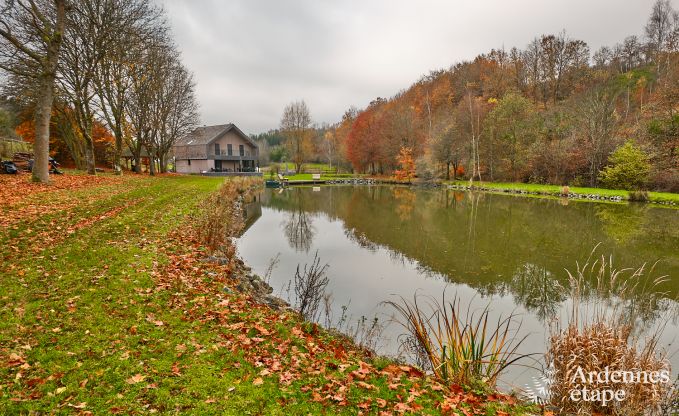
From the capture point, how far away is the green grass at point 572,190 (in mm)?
26298

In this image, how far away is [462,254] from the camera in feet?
42.1

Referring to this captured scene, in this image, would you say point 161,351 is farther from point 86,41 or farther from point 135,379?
point 86,41

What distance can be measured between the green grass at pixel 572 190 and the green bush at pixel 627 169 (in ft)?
4.22

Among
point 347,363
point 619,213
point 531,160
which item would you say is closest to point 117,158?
point 347,363

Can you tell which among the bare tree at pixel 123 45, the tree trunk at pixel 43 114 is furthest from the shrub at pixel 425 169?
the tree trunk at pixel 43 114

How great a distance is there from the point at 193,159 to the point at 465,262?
50915 mm

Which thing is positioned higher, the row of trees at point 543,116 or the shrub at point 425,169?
the row of trees at point 543,116

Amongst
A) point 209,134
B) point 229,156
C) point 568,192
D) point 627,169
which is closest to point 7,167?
point 229,156

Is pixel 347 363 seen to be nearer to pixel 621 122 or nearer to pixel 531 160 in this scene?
pixel 531 160

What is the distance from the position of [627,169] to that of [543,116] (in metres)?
13.9

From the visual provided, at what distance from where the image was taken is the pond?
7828 mm

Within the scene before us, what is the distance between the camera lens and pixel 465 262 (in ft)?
38.7

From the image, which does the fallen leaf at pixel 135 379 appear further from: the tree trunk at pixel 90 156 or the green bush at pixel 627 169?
the green bush at pixel 627 169

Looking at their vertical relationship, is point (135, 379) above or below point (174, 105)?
below
